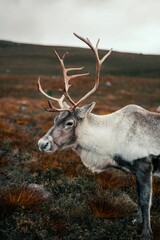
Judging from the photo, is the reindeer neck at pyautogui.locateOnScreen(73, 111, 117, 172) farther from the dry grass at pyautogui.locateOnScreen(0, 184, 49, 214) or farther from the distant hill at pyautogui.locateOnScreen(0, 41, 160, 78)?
the distant hill at pyautogui.locateOnScreen(0, 41, 160, 78)

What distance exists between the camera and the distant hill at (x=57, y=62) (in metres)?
62.0

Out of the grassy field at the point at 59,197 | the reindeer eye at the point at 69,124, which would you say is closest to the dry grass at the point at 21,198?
the grassy field at the point at 59,197

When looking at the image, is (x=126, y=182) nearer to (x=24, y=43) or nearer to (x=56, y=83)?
(x=56, y=83)

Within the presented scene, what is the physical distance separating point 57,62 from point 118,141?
67.0m

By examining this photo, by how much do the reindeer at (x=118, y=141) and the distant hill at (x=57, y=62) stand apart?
53172mm

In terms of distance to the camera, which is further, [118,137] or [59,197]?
[59,197]

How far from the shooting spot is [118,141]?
206 inches

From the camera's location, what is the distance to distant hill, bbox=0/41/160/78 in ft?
203

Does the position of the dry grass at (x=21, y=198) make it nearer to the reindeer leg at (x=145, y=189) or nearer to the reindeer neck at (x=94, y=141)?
the reindeer neck at (x=94, y=141)

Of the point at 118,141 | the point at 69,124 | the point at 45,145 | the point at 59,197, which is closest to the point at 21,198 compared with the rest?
the point at 45,145

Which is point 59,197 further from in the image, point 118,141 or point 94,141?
point 118,141

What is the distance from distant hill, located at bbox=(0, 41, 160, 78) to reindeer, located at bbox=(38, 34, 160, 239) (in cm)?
5317

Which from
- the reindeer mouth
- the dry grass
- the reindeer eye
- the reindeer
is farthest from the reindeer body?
the dry grass

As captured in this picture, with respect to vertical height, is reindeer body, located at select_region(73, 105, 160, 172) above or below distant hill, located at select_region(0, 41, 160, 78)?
above
